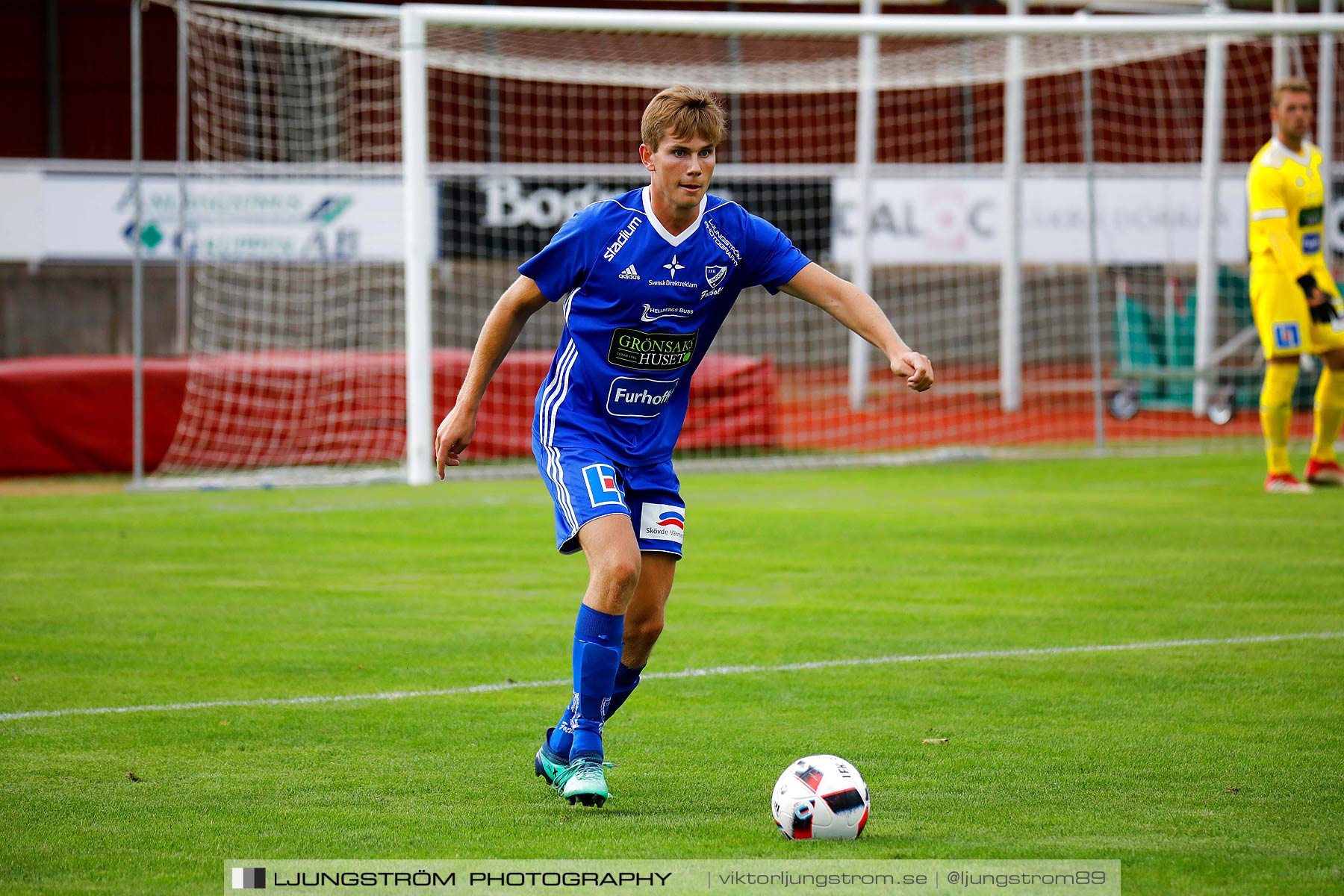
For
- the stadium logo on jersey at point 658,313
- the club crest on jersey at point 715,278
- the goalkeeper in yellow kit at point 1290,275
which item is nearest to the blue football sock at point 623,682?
the stadium logo on jersey at point 658,313

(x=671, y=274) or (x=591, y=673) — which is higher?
(x=671, y=274)

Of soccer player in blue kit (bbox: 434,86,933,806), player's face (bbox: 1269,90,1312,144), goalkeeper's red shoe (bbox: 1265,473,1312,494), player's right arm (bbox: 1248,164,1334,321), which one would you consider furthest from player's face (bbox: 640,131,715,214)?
goalkeeper's red shoe (bbox: 1265,473,1312,494)

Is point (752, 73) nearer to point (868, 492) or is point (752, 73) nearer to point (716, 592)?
point (868, 492)

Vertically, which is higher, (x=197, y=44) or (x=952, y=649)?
(x=197, y=44)

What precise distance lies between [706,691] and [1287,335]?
7.18 meters

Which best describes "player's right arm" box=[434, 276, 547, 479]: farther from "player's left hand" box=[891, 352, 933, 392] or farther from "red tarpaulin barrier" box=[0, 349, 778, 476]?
"red tarpaulin barrier" box=[0, 349, 778, 476]

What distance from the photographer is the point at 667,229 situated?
4656mm

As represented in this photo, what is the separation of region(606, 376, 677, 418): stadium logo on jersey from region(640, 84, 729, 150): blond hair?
27.6 inches

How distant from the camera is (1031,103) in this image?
2792 cm

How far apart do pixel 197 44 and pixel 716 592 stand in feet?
58.1

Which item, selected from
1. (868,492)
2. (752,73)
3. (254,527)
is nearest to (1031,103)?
(752,73)

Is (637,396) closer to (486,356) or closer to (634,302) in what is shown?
(634,302)

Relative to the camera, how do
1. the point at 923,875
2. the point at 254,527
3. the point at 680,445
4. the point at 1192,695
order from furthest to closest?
the point at 680,445 → the point at 254,527 → the point at 1192,695 → the point at 923,875

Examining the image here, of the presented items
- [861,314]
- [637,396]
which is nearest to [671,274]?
[637,396]
